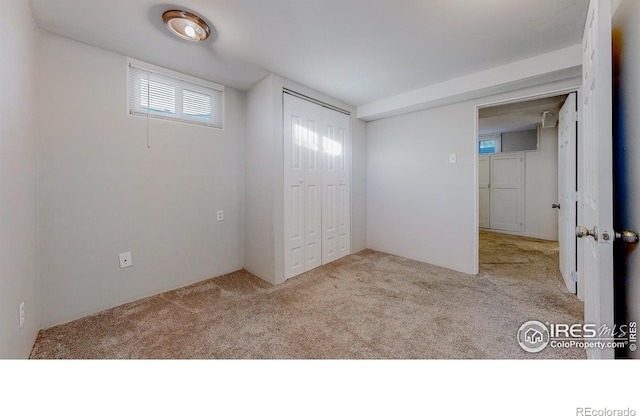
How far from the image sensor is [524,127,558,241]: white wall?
455 centimetres

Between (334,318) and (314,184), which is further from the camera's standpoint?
(314,184)

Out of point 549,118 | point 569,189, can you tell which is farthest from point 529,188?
point 569,189

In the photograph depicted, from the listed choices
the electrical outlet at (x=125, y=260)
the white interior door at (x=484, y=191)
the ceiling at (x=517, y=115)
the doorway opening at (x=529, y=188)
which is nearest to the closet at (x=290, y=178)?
the electrical outlet at (x=125, y=260)

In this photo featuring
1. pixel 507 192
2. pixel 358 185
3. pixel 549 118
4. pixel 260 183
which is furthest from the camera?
pixel 507 192

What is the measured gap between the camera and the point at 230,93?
2.84 m

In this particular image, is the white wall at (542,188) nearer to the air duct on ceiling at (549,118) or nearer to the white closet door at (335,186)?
the air duct on ceiling at (549,118)

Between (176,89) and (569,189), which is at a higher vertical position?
(176,89)

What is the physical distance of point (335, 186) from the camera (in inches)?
132

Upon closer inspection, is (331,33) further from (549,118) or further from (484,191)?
(484,191)

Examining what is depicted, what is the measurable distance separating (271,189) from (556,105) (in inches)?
155

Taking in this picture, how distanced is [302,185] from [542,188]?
4.97m

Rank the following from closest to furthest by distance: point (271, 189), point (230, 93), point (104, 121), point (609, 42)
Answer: point (609, 42), point (104, 121), point (271, 189), point (230, 93)
